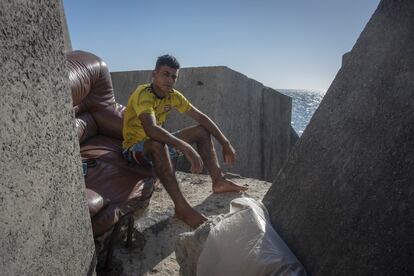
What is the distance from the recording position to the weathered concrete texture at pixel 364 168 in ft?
3.92

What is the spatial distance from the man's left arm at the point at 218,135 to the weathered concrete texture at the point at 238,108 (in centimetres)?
137

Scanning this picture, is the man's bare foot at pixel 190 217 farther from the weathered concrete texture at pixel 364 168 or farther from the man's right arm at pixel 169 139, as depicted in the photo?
the weathered concrete texture at pixel 364 168

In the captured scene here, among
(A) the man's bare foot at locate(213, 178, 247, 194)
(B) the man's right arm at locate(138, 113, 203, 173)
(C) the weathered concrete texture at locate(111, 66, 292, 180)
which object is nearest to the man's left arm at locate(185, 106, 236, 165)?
(A) the man's bare foot at locate(213, 178, 247, 194)

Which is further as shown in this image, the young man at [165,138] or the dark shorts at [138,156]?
the dark shorts at [138,156]

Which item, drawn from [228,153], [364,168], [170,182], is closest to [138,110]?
[170,182]

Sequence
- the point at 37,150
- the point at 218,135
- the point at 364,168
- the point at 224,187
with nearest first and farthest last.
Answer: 1. the point at 37,150
2. the point at 364,168
3. the point at 224,187
4. the point at 218,135

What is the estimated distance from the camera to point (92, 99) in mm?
3434

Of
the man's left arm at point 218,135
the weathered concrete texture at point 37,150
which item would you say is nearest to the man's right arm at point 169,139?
the man's left arm at point 218,135

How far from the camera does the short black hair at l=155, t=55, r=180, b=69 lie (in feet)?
11.2

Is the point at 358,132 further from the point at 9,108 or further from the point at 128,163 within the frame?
the point at 128,163

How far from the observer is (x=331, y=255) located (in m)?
1.32

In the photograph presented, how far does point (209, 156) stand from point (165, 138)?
0.77m

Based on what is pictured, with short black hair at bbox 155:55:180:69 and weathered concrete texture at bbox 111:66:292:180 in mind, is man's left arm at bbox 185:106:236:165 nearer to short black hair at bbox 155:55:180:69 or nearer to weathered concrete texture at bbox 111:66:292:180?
short black hair at bbox 155:55:180:69

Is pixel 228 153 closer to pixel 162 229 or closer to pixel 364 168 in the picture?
pixel 162 229
